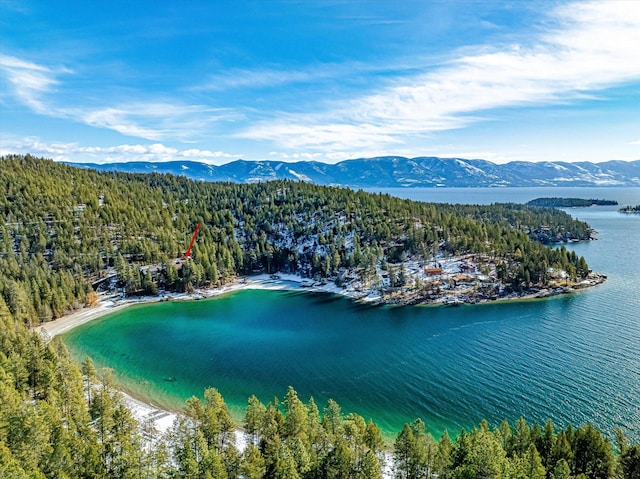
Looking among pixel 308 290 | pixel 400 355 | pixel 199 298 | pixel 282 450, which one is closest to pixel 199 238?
pixel 199 298

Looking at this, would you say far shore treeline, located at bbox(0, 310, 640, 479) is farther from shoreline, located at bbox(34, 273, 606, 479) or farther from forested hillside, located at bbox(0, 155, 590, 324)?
forested hillside, located at bbox(0, 155, 590, 324)

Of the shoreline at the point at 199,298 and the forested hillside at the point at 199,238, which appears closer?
the shoreline at the point at 199,298

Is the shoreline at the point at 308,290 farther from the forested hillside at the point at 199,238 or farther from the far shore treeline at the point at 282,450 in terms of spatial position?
the far shore treeline at the point at 282,450

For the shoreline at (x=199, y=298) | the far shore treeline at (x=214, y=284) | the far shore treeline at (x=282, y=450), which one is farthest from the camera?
the shoreline at (x=199, y=298)

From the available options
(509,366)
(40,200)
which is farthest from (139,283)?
(509,366)

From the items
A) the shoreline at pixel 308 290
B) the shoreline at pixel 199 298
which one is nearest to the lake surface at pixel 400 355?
the shoreline at pixel 199 298
